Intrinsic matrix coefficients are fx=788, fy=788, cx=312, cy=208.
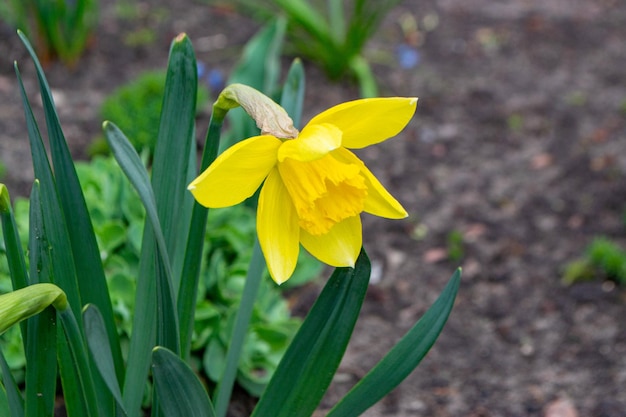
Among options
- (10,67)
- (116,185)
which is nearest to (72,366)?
(116,185)

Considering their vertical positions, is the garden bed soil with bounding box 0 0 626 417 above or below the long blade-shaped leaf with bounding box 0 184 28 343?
below

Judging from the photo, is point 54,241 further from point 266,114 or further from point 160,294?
point 266,114

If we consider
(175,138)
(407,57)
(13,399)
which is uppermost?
(175,138)

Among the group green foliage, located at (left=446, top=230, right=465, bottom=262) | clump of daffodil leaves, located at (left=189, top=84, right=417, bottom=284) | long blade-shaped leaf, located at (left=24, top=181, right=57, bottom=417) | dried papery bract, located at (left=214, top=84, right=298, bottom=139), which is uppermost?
dried papery bract, located at (left=214, top=84, right=298, bottom=139)

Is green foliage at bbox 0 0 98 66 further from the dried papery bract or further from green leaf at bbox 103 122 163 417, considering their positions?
the dried papery bract

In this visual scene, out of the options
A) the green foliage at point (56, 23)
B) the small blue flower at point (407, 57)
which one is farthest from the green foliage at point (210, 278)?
the small blue flower at point (407, 57)

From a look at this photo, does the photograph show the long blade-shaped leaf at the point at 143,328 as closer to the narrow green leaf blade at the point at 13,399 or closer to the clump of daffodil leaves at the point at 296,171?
the narrow green leaf blade at the point at 13,399

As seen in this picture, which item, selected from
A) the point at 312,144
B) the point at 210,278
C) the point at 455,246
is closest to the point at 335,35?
the point at 455,246

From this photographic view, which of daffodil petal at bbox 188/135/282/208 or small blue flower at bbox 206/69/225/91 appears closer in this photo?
daffodil petal at bbox 188/135/282/208

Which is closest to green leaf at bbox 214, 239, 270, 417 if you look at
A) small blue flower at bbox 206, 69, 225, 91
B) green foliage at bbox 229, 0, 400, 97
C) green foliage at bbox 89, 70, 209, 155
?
green foliage at bbox 89, 70, 209, 155
